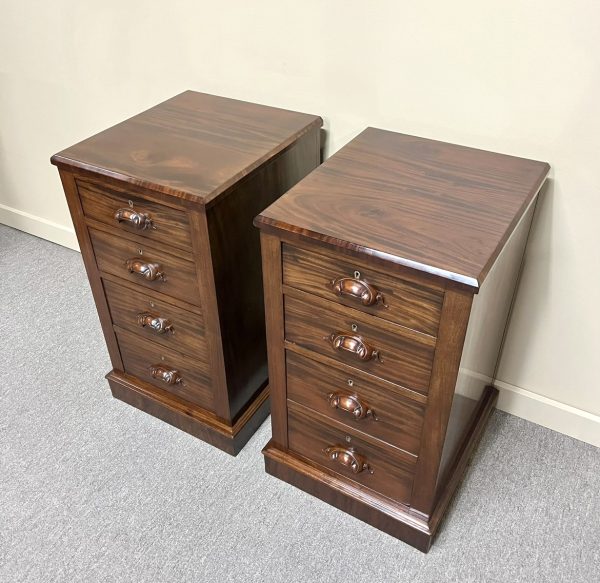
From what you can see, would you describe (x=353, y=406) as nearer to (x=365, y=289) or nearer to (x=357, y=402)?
(x=357, y=402)

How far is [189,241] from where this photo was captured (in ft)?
3.55

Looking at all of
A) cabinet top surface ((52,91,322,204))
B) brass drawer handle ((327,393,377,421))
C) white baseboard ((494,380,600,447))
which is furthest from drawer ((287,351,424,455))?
white baseboard ((494,380,600,447))

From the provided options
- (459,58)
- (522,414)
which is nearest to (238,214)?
(459,58)

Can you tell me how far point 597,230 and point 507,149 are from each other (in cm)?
24

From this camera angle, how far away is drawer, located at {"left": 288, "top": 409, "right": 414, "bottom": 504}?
3.67 ft

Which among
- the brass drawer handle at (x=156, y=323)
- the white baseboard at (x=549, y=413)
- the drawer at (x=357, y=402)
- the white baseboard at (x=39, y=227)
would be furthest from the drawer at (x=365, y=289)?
the white baseboard at (x=39, y=227)

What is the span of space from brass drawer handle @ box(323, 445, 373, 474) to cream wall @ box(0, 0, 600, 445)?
1.63ft

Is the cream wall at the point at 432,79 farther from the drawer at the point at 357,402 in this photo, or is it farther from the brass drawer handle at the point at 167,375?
the brass drawer handle at the point at 167,375

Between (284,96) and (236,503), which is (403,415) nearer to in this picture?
(236,503)

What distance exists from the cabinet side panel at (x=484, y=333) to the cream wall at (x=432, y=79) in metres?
0.07

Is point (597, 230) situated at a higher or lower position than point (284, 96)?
lower

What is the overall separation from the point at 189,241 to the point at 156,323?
0.27m

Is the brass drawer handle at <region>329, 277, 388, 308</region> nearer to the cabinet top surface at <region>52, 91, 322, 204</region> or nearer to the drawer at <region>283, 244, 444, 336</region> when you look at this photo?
the drawer at <region>283, 244, 444, 336</region>

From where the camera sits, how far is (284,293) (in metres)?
1.02
